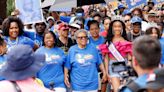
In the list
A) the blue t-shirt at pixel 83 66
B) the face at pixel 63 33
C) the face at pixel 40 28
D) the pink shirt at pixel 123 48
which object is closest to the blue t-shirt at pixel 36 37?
the face at pixel 40 28

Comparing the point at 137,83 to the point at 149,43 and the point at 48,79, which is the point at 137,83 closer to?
the point at 149,43

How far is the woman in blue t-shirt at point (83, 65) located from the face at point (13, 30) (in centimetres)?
105

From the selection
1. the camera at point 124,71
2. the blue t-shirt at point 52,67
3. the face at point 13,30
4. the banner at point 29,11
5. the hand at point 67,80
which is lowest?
the hand at point 67,80

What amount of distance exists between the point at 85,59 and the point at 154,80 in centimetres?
506

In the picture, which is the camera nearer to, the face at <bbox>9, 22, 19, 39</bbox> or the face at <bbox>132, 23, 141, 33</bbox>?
the face at <bbox>9, 22, 19, 39</bbox>

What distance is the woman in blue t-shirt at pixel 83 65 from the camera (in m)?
8.25

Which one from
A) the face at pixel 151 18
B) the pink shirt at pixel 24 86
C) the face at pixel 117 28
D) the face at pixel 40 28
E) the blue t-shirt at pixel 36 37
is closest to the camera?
the pink shirt at pixel 24 86

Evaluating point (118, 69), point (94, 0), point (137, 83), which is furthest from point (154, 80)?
point (94, 0)

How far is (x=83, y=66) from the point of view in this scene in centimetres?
824

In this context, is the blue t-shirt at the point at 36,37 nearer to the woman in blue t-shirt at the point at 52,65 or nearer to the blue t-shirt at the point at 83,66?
the woman in blue t-shirt at the point at 52,65

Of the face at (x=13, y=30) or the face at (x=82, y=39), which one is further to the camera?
the face at (x=82, y=39)

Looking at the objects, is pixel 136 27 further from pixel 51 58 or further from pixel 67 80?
pixel 51 58

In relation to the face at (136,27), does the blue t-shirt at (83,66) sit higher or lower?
lower

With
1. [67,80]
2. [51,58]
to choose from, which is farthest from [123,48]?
[51,58]
